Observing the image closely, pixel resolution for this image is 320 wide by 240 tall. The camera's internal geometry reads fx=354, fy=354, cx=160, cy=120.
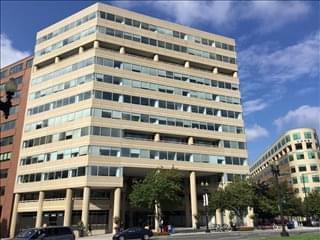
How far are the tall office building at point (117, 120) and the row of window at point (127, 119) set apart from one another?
0.18m

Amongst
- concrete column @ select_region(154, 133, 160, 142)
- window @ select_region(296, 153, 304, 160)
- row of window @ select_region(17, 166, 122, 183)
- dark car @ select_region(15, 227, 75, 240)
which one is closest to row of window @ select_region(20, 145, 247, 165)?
concrete column @ select_region(154, 133, 160, 142)

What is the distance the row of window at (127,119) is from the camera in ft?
188

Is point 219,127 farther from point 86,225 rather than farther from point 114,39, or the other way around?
point 86,225

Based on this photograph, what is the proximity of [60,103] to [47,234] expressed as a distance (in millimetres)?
38320

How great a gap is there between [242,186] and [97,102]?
26.9 metres

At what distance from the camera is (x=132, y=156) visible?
5791cm

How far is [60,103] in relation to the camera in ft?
201

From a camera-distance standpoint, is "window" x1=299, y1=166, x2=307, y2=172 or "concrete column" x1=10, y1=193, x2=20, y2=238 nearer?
"concrete column" x1=10, y1=193, x2=20, y2=238

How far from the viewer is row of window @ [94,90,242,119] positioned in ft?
193

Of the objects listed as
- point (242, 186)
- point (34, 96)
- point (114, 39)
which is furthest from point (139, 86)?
point (242, 186)

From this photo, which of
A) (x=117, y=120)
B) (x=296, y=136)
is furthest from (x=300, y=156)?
(x=117, y=120)

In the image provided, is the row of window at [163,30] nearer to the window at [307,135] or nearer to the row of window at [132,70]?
the row of window at [132,70]

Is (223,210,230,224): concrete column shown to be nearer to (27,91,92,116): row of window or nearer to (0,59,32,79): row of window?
(27,91,92,116): row of window

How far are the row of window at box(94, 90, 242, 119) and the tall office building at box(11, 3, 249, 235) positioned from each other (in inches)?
7.5
